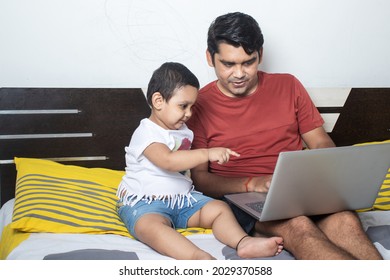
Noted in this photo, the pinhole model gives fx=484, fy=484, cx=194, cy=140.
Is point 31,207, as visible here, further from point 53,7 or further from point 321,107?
point 321,107

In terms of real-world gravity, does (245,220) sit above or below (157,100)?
below

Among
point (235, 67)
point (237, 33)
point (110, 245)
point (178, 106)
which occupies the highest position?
point (237, 33)

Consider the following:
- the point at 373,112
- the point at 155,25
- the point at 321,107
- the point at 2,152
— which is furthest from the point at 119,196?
the point at 373,112

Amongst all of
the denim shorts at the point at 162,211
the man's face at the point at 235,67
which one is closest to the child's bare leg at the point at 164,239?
the denim shorts at the point at 162,211

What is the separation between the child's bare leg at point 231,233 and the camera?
133cm

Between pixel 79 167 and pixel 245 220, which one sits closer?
pixel 245 220

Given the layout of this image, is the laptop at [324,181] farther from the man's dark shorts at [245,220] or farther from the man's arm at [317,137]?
the man's arm at [317,137]

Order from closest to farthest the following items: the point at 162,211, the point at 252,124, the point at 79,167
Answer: the point at 162,211, the point at 252,124, the point at 79,167

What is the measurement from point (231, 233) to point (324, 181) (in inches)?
12.8

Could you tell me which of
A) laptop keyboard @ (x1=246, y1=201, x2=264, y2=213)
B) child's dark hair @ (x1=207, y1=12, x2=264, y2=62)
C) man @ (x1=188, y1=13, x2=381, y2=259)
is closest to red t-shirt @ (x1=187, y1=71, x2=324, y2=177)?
man @ (x1=188, y1=13, x2=381, y2=259)

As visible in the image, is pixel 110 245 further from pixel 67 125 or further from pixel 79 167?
pixel 67 125

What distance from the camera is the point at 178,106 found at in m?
1.56

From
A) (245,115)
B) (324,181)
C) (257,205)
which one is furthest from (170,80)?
(324,181)
